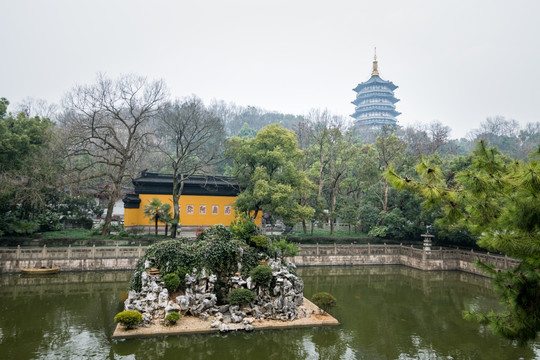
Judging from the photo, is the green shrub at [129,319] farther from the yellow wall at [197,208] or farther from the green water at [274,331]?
the yellow wall at [197,208]

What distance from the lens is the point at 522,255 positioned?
519 cm

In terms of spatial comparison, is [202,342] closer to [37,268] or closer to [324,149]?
[37,268]

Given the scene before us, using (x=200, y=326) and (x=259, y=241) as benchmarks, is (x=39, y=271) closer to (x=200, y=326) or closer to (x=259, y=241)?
(x=200, y=326)

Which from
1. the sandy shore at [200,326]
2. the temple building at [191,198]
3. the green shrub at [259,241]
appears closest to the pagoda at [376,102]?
the temple building at [191,198]

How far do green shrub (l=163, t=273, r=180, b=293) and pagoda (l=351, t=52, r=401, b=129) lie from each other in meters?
66.5

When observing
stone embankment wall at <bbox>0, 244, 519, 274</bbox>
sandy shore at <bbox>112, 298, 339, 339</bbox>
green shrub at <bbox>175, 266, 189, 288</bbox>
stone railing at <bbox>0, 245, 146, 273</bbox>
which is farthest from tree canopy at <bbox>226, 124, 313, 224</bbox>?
sandy shore at <bbox>112, 298, 339, 339</bbox>

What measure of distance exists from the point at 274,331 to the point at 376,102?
69.3m

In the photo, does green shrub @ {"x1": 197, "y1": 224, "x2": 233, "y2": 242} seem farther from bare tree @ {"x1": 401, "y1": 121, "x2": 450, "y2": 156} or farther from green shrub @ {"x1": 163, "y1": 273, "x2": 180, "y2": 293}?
bare tree @ {"x1": 401, "y1": 121, "x2": 450, "y2": 156}

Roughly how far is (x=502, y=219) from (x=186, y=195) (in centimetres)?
2448

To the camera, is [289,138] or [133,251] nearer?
[133,251]

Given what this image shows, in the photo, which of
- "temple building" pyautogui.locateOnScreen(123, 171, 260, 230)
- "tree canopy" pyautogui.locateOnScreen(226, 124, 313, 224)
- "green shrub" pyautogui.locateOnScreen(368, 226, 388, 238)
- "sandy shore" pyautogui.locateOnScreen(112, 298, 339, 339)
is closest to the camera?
"sandy shore" pyautogui.locateOnScreen(112, 298, 339, 339)

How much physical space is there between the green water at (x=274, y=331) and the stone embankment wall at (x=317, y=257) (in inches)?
40.1

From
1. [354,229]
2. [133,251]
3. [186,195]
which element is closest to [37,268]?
[133,251]

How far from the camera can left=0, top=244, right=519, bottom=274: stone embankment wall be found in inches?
717
